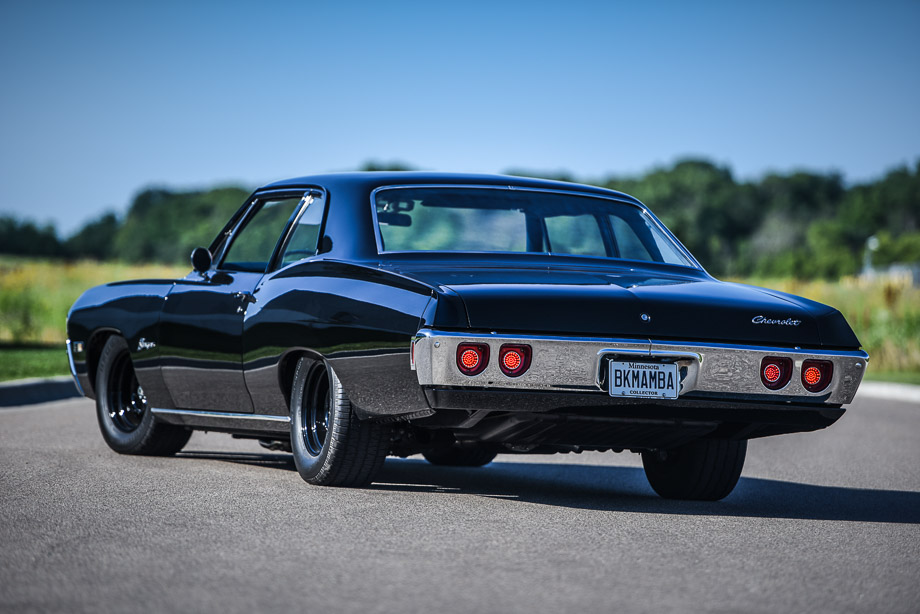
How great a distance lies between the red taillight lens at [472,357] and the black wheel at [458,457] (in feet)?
9.18

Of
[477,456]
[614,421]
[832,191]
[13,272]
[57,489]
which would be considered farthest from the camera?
[832,191]

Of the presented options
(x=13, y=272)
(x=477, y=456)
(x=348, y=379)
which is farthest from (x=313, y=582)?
(x=13, y=272)

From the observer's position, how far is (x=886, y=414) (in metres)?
15.3

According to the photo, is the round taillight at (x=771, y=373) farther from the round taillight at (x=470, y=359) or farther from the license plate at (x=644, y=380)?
the round taillight at (x=470, y=359)

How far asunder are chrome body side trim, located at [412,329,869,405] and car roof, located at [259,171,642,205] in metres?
1.59

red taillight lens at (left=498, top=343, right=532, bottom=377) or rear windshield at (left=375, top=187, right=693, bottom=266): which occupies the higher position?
rear windshield at (left=375, top=187, right=693, bottom=266)

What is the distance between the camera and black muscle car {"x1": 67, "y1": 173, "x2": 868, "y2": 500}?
19.4 ft

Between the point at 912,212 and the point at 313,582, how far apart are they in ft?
421

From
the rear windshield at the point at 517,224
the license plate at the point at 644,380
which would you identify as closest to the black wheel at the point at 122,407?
the rear windshield at the point at 517,224

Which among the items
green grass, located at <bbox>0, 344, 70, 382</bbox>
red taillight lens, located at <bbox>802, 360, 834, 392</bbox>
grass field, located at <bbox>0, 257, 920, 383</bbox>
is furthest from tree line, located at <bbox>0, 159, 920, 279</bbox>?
red taillight lens, located at <bbox>802, 360, 834, 392</bbox>

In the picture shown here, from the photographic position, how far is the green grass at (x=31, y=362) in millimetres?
16516

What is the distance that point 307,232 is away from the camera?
24.2 feet

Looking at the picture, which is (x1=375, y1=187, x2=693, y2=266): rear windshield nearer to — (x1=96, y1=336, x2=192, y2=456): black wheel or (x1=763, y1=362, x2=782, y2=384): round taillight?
(x1=763, y1=362, x2=782, y2=384): round taillight

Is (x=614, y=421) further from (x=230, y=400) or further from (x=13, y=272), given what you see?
(x=13, y=272)
